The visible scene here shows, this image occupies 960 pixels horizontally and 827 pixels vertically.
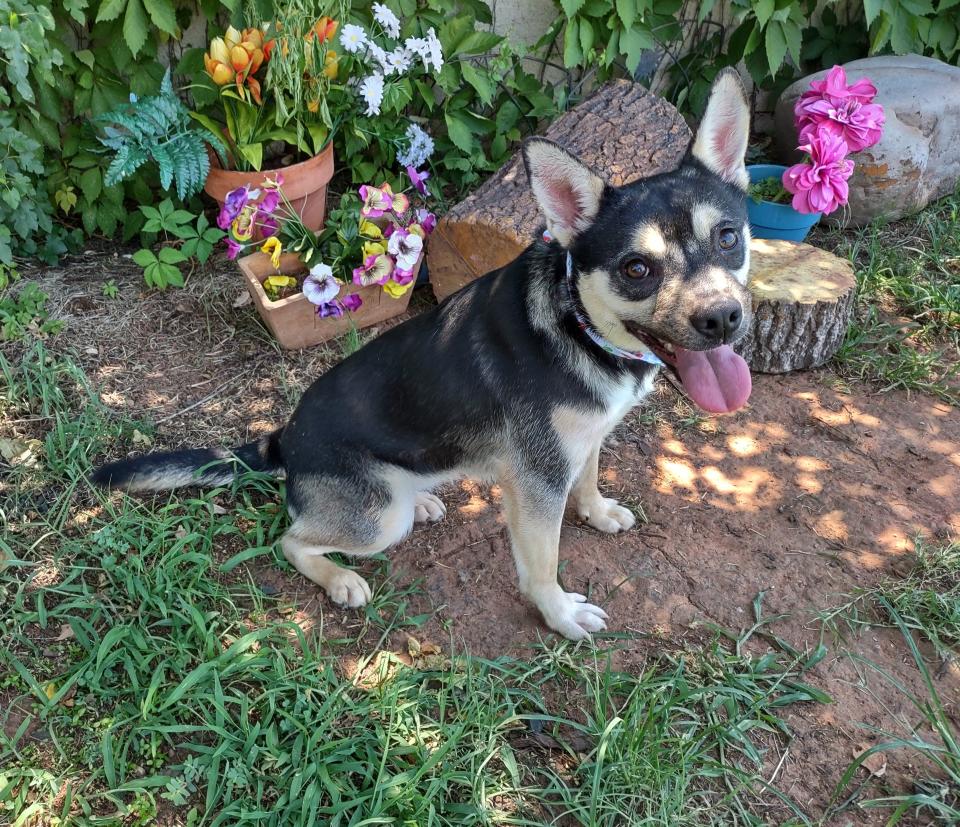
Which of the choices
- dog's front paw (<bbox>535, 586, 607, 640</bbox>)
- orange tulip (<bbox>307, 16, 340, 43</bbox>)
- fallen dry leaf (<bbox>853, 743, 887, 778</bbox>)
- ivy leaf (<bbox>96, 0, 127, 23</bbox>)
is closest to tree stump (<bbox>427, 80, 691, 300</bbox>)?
orange tulip (<bbox>307, 16, 340, 43</bbox>)

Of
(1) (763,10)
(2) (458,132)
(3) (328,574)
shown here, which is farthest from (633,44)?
(3) (328,574)

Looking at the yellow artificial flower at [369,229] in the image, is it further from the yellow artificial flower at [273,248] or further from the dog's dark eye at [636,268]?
the dog's dark eye at [636,268]

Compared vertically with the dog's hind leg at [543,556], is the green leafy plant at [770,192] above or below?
above

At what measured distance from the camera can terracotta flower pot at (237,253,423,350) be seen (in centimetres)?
455

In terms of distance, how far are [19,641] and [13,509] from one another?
82cm

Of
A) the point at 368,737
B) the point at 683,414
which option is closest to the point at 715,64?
the point at 683,414

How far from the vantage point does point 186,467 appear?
134 inches

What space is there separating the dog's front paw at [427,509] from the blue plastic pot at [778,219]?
3138mm

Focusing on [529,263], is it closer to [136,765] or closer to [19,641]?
[136,765]

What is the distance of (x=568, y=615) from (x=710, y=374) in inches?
47.4

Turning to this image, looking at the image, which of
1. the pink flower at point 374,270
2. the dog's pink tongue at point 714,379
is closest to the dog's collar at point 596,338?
the dog's pink tongue at point 714,379

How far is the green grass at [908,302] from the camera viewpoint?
179 inches

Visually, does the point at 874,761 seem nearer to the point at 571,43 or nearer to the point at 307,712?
the point at 307,712

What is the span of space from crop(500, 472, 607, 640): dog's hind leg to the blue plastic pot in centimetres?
328
